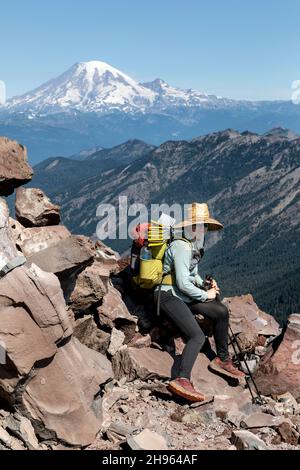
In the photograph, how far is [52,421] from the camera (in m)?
10.4

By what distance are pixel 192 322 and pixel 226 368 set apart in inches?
82.5

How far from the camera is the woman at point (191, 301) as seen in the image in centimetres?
1298

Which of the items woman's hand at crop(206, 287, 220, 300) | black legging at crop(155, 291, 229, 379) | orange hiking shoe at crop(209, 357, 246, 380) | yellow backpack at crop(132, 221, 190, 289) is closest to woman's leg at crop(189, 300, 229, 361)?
black legging at crop(155, 291, 229, 379)

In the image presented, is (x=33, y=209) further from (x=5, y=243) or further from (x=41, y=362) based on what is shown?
(x=41, y=362)

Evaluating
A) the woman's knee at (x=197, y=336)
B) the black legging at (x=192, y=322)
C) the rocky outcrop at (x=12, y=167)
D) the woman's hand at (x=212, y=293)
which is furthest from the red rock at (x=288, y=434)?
the rocky outcrop at (x=12, y=167)

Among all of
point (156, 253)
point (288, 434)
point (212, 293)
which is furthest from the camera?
point (156, 253)

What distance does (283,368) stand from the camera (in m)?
14.4

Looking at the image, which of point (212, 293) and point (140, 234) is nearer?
point (212, 293)

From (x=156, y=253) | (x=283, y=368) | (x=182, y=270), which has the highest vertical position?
(x=156, y=253)

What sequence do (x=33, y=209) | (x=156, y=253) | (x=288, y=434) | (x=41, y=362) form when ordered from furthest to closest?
(x=33, y=209) < (x=156, y=253) < (x=288, y=434) < (x=41, y=362)

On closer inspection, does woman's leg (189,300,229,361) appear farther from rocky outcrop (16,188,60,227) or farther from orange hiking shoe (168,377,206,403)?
rocky outcrop (16,188,60,227)

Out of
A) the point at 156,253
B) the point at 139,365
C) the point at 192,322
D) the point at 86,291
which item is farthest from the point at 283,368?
the point at 86,291

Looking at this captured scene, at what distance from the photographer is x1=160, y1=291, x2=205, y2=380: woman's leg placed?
1297 centimetres

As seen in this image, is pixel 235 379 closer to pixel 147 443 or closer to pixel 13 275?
pixel 147 443
